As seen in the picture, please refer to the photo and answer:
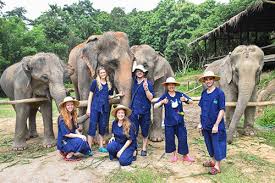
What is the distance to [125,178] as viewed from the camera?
17.0ft

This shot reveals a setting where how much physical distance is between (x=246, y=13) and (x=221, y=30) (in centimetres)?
294

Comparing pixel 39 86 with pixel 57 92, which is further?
pixel 39 86

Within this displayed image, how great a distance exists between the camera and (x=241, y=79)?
7.22 m

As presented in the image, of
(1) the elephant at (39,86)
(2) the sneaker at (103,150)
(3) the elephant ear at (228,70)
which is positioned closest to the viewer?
(2) the sneaker at (103,150)

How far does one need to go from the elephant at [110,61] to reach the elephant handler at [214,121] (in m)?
1.63

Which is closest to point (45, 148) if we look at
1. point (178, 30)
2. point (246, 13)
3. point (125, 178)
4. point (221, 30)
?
point (125, 178)

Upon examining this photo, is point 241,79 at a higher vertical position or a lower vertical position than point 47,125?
higher

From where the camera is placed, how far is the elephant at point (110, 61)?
21.8 feet

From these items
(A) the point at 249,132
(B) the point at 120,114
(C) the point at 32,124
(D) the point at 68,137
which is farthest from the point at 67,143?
(A) the point at 249,132

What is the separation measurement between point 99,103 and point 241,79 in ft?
9.59

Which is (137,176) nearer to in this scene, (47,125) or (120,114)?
(120,114)

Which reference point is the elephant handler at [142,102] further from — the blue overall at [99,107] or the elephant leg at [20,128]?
the elephant leg at [20,128]

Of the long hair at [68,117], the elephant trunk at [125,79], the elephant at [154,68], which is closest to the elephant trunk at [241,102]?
the elephant at [154,68]

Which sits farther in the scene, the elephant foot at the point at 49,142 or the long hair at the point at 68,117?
the elephant foot at the point at 49,142
